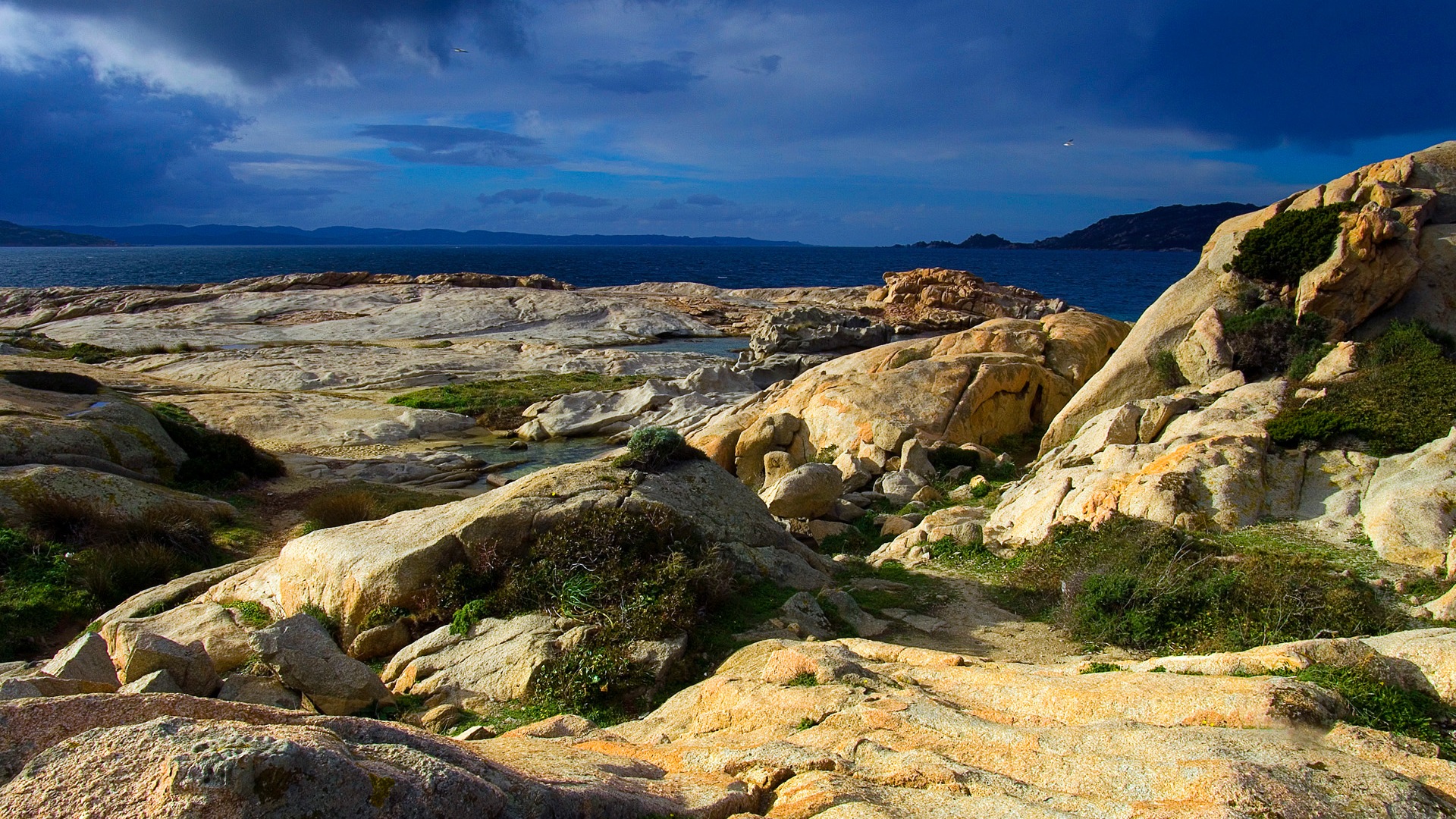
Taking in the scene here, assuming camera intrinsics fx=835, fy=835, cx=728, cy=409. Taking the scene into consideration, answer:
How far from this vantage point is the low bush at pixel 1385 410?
13375 mm

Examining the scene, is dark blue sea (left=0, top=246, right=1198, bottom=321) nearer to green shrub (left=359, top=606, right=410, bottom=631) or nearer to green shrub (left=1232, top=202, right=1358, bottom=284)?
green shrub (left=1232, top=202, right=1358, bottom=284)

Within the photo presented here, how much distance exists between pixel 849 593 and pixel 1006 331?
1544cm

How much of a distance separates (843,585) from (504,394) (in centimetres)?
2922

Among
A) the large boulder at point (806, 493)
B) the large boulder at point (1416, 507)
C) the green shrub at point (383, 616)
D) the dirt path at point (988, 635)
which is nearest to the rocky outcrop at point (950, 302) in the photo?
the large boulder at point (806, 493)

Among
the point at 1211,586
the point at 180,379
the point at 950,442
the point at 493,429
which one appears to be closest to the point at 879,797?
the point at 1211,586

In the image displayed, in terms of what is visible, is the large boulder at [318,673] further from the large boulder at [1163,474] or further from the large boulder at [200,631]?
the large boulder at [1163,474]

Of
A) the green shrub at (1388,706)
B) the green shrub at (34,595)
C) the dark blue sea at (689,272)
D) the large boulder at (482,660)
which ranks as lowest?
the green shrub at (34,595)

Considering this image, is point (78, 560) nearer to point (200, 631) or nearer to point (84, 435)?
point (200, 631)

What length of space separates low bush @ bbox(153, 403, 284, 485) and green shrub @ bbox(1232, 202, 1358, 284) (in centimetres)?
2574

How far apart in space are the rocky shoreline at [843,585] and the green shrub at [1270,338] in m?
0.09

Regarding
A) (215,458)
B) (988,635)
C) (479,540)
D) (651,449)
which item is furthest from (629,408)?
(988,635)

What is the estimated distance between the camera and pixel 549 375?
44.2m

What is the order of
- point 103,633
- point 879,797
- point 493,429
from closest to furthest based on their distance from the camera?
point 879,797 → point 103,633 → point 493,429

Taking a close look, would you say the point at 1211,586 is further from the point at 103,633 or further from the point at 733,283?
the point at 733,283
